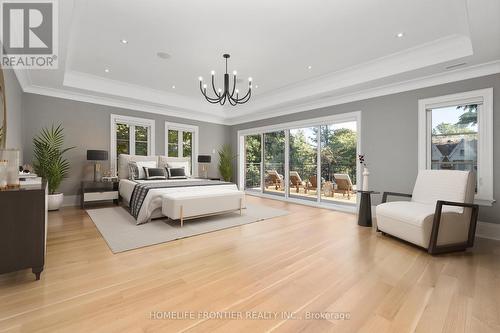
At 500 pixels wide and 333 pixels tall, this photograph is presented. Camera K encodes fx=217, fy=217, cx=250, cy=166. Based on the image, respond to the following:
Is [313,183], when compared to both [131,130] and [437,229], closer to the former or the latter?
[437,229]

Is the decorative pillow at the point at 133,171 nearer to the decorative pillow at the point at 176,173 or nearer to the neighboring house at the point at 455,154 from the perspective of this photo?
the decorative pillow at the point at 176,173

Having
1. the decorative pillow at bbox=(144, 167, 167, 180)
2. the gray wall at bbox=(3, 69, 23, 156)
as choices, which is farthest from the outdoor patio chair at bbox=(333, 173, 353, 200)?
the gray wall at bbox=(3, 69, 23, 156)

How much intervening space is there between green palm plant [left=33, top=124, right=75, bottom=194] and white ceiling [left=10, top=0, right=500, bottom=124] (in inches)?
37.3

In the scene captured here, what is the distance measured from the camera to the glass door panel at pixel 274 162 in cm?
639

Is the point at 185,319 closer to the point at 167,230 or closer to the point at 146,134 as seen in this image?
the point at 167,230

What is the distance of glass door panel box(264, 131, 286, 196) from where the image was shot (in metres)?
6.39

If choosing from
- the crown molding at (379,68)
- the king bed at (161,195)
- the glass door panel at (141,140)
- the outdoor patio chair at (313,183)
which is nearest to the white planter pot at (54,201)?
the king bed at (161,195)

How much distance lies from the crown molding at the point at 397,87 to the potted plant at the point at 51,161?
16.1ft

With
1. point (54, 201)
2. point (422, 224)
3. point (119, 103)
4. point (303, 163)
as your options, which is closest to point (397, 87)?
point (303, 163)

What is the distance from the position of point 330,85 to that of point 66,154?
6.03 metres

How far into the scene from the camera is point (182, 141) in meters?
6.83

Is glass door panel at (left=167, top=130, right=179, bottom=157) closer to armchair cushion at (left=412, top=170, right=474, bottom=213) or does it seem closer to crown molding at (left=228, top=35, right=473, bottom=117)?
crown molding at (left=228, top=35, right=473, bottom=117)

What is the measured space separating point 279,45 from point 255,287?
3.35 metres

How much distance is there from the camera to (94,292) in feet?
5.73
